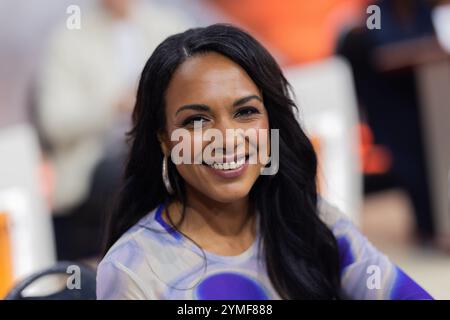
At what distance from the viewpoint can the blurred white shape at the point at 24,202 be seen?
2354 mm

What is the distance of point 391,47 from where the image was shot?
304 centimetres

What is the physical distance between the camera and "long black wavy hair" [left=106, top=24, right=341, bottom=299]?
3.68ft

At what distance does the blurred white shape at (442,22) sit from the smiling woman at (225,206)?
1960 millimetres

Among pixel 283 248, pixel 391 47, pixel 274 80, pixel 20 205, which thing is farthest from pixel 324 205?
pixel 391 47

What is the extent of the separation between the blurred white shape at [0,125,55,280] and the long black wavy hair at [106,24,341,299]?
1.20 meters

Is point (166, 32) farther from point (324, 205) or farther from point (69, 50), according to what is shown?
point (324, 205)

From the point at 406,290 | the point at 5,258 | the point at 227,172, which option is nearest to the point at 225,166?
the point at 227,172

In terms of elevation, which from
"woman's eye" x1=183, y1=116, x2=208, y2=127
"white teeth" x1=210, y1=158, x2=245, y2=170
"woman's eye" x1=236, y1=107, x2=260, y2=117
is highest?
"woman's eye" x1=236, y1=107, x2=260, y2=117

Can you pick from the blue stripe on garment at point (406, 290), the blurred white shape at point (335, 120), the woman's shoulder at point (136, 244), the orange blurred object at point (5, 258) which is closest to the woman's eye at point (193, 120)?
the woman's shoulder at point (136, 244)

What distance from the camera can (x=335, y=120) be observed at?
2.97m

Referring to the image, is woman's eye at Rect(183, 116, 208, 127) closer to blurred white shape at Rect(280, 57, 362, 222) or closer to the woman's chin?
the woman's chin

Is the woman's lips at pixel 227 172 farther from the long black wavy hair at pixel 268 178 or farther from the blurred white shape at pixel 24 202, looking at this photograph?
the blurred white shape at pixel 24 202

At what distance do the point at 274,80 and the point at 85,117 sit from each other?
2015 millimetres

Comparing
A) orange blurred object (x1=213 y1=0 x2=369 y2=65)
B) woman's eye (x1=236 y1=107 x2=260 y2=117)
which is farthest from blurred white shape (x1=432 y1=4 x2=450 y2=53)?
woman's eye (x1=236 y1=107 x2=260 y2=117)
